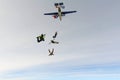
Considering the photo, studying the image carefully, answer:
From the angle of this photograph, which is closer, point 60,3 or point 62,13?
point 60,3

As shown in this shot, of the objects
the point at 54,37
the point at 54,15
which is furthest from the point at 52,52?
the point at 54,15

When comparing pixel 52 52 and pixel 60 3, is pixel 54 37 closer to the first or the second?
pixel 52 52

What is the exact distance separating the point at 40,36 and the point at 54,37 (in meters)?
3.21

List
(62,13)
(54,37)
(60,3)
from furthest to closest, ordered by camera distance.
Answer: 1. (62,13)
2. (54,37)
3. (60,3)

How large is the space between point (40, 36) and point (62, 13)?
8.37 metres

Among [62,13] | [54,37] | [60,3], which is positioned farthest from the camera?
[62,13]

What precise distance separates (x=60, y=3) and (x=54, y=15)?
8.49 metres

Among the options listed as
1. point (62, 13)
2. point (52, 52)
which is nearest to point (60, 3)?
point (62, 13)

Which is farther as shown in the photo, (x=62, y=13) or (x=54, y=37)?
(x=62, y=13)

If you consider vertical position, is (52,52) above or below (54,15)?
below

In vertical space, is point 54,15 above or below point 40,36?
above

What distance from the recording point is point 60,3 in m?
36.8

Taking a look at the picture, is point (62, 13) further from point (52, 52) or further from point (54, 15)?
point (52, 52)

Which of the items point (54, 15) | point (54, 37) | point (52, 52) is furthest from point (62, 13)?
point (52, 52)
